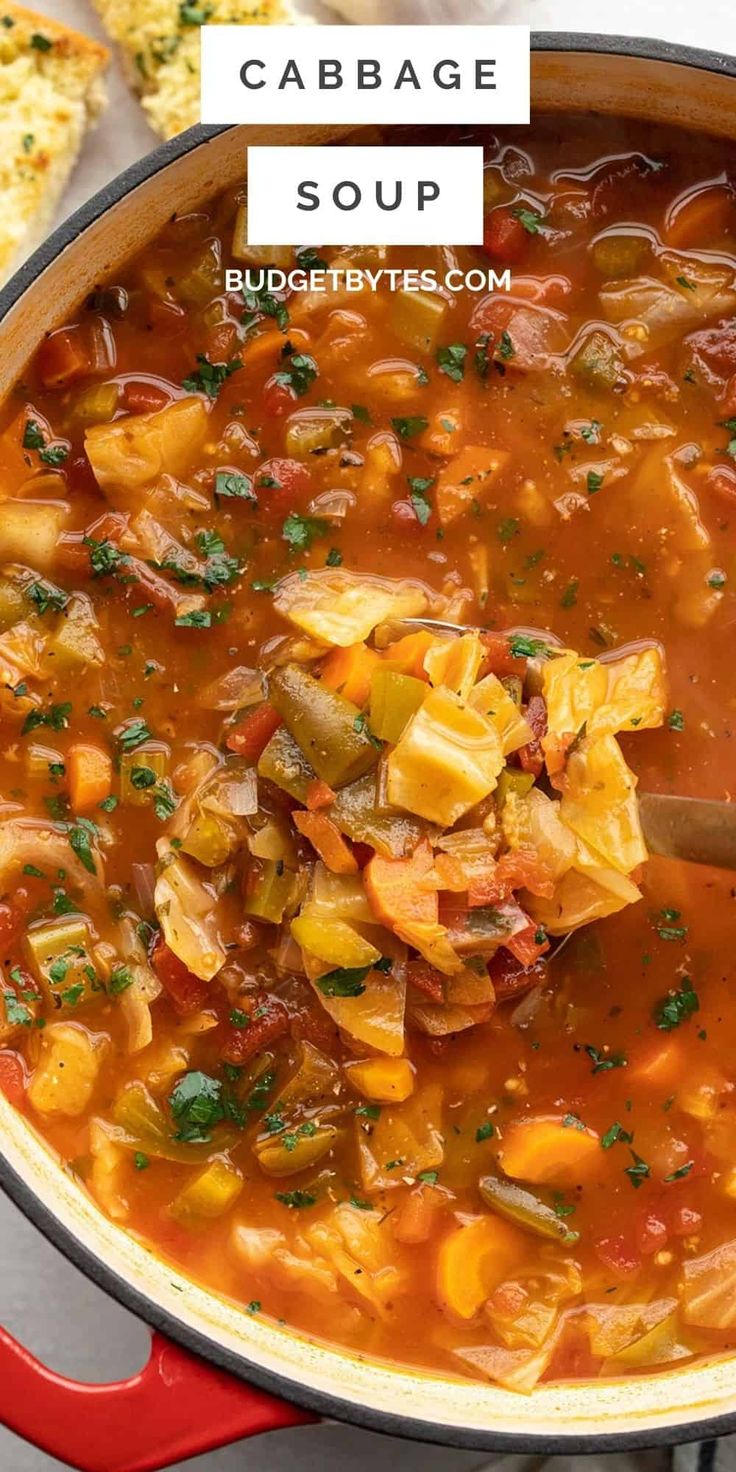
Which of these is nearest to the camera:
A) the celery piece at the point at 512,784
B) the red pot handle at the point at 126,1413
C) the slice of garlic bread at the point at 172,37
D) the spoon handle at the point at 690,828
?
the red pot handle at the point at 126,1413

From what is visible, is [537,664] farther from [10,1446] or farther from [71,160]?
[10,1446]

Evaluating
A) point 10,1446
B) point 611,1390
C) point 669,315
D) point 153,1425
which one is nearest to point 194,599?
point 669,315

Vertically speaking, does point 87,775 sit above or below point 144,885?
above

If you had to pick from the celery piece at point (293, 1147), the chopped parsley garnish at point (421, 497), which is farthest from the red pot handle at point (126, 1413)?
the chopped parsley garnish at point (421, 497)

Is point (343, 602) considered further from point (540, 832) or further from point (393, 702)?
point (540, 832)

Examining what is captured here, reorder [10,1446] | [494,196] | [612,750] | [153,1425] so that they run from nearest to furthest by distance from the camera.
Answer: [153,1425] < [612,750] < [494,196] < [10,1446]

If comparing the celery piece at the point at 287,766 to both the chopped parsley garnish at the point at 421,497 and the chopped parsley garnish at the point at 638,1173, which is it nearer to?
the chopped parsley garnish at the point at 421,497

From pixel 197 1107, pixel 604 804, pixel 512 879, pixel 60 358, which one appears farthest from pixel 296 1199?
pixel 60 358
